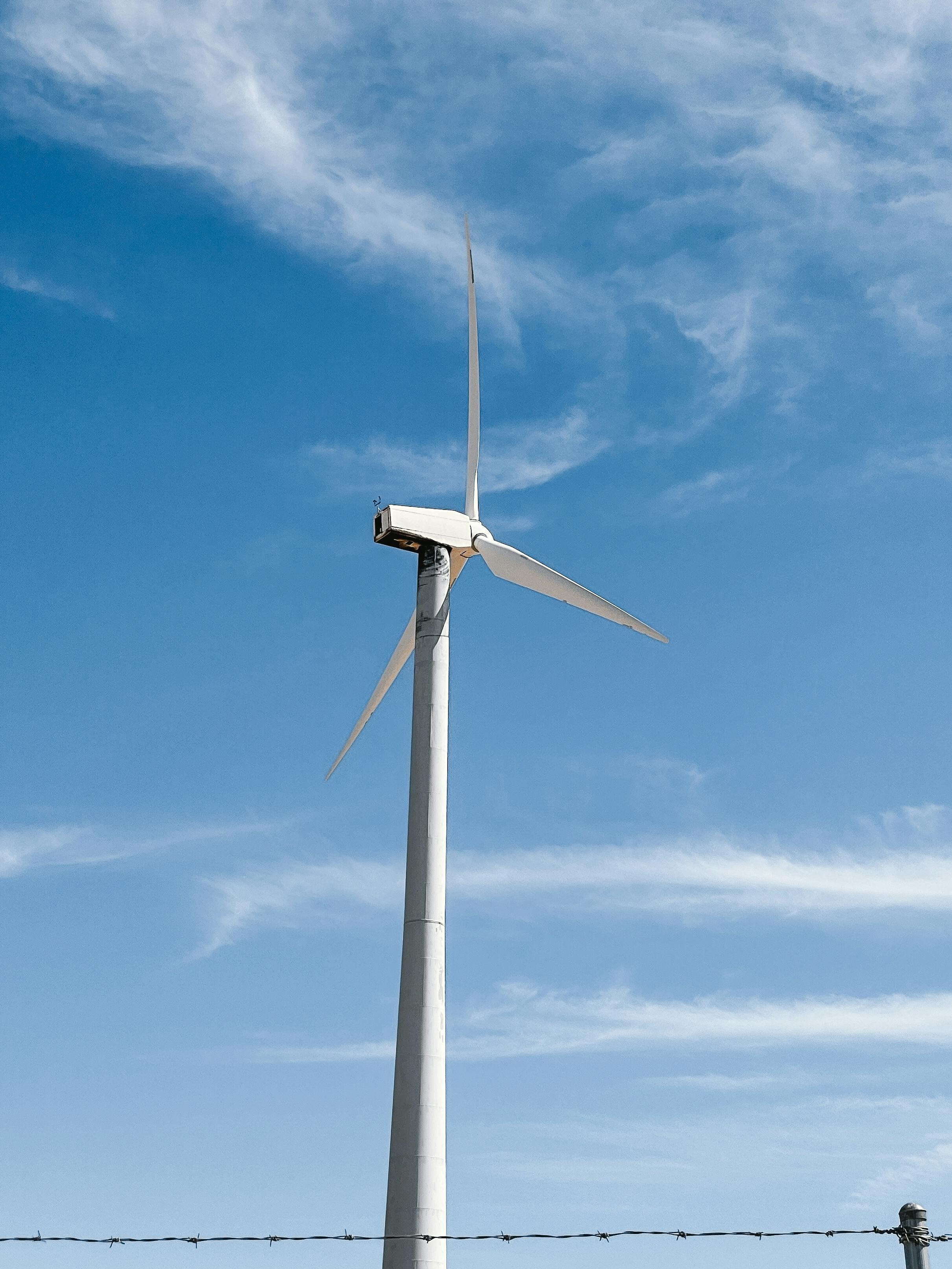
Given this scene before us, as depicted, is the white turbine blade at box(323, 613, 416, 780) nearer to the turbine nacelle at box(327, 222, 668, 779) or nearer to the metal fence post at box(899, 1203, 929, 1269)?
the turbine nacelle at box(327, 222, 668, 779)

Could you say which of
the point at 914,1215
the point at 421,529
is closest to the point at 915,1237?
the point at 914,1215

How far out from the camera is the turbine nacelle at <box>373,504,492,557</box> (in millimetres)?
33125

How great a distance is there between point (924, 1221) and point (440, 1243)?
1453cm

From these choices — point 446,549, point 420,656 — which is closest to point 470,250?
point 446,549

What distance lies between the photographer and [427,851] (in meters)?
29.1

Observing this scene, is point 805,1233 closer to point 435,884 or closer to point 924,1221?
point 924,1221

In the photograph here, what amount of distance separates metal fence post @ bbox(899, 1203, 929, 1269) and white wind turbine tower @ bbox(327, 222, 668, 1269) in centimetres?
984

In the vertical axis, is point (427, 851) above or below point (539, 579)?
below

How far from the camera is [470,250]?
3925 cm

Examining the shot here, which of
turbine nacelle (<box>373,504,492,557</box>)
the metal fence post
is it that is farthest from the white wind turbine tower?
the metal fence post

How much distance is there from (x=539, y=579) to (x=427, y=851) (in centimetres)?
862

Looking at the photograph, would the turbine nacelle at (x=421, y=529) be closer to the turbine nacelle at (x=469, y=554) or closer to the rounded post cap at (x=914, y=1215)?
the turbine nacelle at (x=469, y=554)

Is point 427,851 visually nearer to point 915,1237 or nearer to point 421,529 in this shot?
point 421,529

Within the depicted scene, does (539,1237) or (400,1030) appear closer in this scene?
(539,1237)
